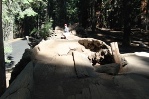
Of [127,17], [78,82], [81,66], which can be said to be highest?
[127,17]

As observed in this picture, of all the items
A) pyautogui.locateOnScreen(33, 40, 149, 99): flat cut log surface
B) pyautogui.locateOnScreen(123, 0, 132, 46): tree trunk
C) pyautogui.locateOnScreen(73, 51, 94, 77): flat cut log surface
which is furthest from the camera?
pyautogui.locateOnScreen(123, 0, 132, 46): tree trunk

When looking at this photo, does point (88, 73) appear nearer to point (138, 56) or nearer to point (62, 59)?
point (62, 59)

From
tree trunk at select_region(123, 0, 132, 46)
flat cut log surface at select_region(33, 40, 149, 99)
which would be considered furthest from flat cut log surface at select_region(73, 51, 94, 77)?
tree trunk at select_region(123, 0, 132, 46)

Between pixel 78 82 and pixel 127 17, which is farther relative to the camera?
pixel 127 17

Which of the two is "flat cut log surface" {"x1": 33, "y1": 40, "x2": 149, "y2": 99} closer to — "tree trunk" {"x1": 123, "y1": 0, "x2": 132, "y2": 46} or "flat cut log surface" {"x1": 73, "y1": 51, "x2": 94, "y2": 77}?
"flat cut log surface" {"x1": 73, "y1": 51, "x2": 94, "y2": 77}

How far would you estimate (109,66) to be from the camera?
16.9ft

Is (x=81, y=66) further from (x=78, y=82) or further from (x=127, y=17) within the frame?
(x=127, y=17)

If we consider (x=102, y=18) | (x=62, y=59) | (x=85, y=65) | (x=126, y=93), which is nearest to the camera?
(x=126, y=93)

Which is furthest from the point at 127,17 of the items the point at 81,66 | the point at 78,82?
the point at 78,82

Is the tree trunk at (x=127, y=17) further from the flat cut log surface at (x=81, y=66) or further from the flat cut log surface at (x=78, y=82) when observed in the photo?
the flat cut log surface at (x=78, y=82)

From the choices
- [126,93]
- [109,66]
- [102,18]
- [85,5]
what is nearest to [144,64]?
[109,66]

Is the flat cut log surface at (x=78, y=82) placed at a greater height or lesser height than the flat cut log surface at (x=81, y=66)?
lesser

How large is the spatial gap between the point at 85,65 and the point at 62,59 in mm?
622

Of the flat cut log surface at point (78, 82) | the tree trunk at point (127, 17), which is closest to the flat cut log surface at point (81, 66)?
the flat cut log surface at point (78, 82)
